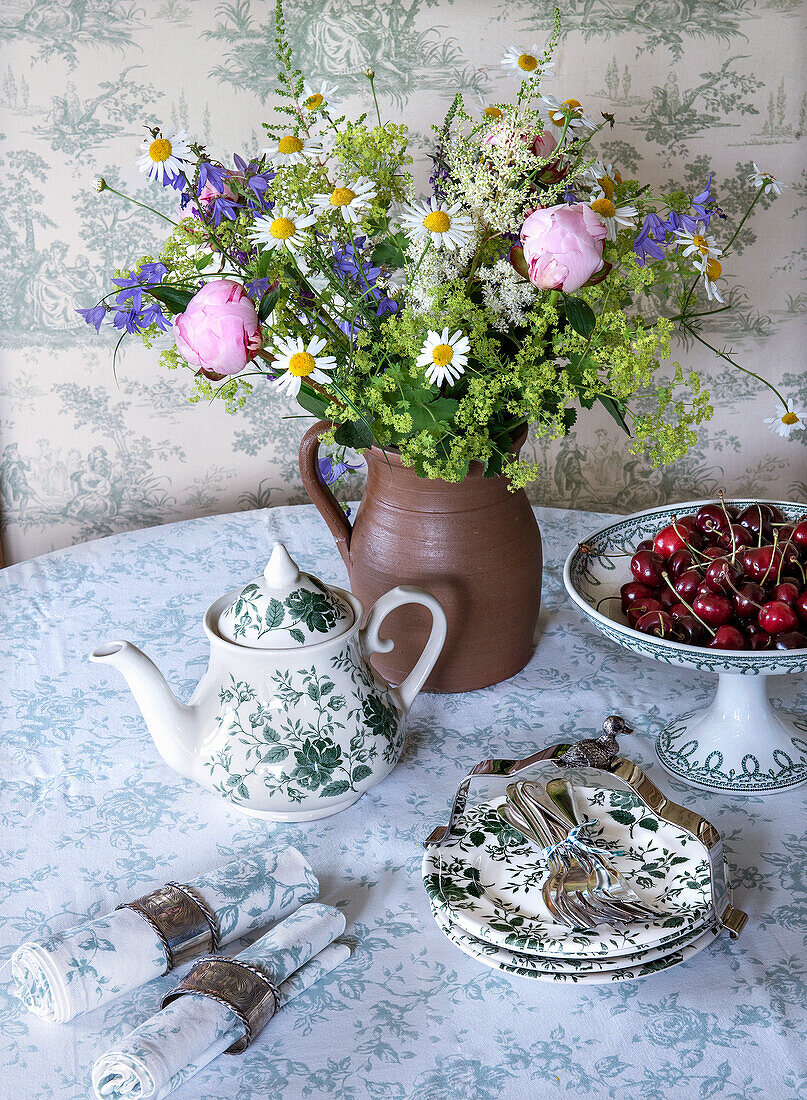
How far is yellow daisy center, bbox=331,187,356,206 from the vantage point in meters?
0.77

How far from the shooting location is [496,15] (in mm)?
1393

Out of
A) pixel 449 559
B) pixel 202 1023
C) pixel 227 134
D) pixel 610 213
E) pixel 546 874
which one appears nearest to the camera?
pixel 202 1023

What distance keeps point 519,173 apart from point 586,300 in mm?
115

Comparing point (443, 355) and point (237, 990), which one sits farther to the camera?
point (443, 355)

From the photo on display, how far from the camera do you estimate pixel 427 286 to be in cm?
79

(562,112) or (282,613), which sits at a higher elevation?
(562,112)

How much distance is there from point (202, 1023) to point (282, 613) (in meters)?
0.30

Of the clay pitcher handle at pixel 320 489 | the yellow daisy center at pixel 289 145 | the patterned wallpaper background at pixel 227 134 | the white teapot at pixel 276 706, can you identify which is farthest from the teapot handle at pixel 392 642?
the patterned wallpaper background at pixel 227 134

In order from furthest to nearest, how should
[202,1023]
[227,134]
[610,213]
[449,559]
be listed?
[227,134] < [449,559] < [610,213] < [202,1023]

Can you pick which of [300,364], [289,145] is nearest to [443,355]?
[300,364]

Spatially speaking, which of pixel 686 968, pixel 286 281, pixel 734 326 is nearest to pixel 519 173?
pixel 286 281

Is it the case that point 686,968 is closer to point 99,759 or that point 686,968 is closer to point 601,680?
point 601,680

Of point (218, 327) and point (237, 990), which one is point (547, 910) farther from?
point (218, 327)

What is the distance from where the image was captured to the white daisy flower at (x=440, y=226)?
74cm
